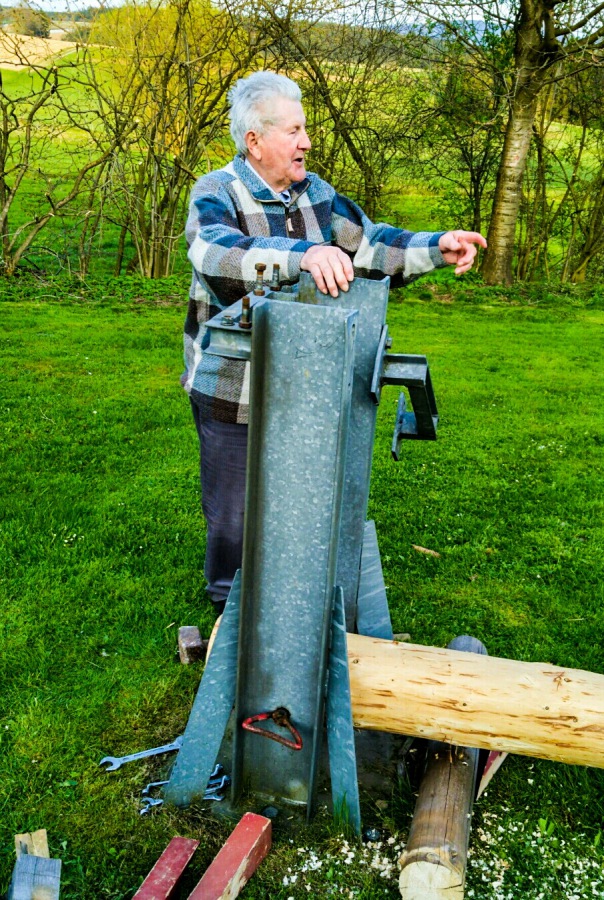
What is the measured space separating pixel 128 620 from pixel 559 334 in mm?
7527

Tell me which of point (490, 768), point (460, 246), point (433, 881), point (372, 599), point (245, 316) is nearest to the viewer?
point (245, 316)

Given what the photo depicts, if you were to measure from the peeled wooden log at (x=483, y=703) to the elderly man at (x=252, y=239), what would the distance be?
3.36ft

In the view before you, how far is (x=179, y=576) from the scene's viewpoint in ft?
13.6

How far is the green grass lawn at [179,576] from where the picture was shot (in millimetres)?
2574

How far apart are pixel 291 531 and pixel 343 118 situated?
10090mm

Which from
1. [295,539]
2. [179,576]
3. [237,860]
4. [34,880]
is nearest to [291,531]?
[295,539]

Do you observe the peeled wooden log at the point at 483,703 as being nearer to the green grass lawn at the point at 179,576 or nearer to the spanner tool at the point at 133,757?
the green grass lawn at the point at 179,576

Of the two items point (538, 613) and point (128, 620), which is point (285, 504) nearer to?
point (128, 620)

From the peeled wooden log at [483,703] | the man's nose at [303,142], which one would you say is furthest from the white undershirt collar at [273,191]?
the peeled wooden log at [483,703]

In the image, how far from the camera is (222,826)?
262 centimetres

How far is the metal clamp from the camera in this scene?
8.15 feet

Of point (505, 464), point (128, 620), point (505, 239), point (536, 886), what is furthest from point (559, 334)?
point (536, 886)

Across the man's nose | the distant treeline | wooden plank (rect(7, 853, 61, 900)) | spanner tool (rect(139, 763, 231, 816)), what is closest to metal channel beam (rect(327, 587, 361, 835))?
spanner tool (rect(139, 763, 231, 816))

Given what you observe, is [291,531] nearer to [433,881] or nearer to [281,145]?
[433,881]
